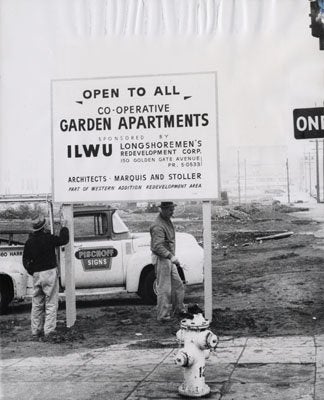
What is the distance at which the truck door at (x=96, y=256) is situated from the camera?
26.6 feet

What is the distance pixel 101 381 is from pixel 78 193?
2596 mm

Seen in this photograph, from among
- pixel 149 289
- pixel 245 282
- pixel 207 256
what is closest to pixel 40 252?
pixel 149 289

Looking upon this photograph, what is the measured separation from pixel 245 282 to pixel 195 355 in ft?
10.9

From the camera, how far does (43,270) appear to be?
6.90 metres

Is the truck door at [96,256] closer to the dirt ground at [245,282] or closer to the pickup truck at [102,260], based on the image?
the pickup truck at [102,260]

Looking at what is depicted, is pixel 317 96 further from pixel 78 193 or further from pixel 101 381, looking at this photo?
pixel 101 381

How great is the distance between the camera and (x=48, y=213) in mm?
7871

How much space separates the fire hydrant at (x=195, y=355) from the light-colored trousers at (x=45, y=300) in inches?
107

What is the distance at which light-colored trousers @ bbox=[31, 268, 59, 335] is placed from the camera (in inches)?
272

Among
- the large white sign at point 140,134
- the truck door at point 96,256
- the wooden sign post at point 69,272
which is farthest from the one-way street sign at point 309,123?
the truck door at point 96,256

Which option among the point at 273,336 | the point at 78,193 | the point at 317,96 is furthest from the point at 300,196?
the point at 78,193

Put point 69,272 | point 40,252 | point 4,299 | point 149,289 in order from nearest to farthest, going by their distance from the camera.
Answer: point 40,252 < point 69,272 < point 149,289 < point 4,299

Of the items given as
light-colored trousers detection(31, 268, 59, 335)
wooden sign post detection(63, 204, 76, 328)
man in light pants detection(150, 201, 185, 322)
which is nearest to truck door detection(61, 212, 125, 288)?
wooden sign post detection(63, 204, 76, 328)

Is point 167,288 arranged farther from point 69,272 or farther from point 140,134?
point 140,134
